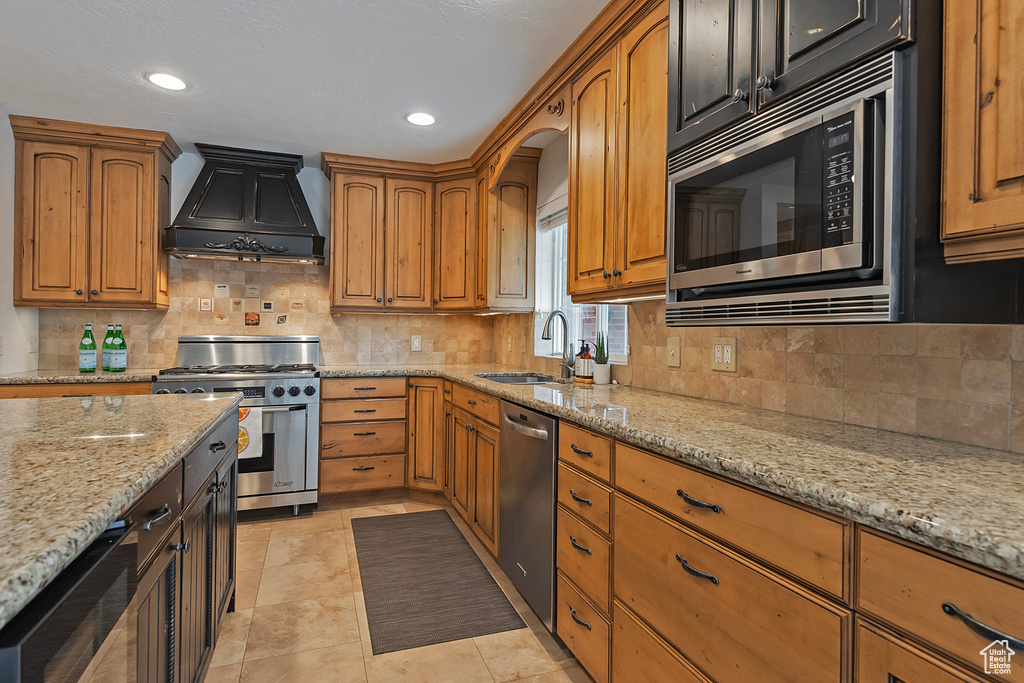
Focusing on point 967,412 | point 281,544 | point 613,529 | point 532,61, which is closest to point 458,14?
point 532,61

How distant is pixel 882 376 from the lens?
4.88 ft

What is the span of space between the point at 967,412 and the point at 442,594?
205 centimetres

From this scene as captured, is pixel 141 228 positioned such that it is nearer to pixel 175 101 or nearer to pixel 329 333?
pixel 175 101

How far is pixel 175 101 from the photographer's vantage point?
3.05 metres

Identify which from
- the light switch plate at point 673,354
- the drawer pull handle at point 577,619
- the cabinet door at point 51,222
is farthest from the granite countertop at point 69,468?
the cabinet door at point 51,222

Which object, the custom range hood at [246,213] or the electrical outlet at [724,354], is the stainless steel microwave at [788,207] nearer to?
the electrical outlet at [724,354]

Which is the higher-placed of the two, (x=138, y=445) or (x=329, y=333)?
(x=329, y=333)

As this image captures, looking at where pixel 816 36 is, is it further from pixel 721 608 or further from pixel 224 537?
pixel 224 537

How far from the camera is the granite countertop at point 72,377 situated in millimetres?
3084

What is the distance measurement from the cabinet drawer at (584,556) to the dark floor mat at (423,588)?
0.49m

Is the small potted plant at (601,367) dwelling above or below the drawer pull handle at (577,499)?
above

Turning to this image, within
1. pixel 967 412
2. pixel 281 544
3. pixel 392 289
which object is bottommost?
pixel 281 544

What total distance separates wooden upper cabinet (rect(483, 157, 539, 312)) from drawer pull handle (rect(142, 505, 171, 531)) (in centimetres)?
271

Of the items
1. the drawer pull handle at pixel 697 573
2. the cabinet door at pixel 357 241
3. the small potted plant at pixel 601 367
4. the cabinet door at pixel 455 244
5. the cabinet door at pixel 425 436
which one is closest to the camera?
the drawer pull handle at pixel 697 573
